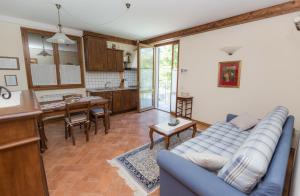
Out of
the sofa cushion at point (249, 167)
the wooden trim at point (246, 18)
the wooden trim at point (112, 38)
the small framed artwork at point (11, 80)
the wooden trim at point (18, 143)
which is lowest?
the sofa cushion at point (249, 167)

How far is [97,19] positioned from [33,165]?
3260mm

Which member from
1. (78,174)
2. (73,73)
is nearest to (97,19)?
(73,73)

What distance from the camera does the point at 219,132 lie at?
7.95 ft

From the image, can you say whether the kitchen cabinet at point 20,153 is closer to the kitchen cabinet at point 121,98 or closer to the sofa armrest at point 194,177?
the sofa armrest at point 194,177

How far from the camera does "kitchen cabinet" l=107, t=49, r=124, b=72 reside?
4.80 meters

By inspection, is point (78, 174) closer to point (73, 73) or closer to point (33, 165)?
point (33, 165)

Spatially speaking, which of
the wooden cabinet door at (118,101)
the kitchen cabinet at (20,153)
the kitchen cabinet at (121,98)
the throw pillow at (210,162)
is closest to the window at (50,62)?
the kitchen cabinet at (121,98)

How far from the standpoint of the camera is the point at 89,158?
2445mm

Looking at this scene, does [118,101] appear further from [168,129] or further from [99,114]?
[168,129]

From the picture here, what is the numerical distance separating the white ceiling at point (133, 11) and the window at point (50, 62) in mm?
487

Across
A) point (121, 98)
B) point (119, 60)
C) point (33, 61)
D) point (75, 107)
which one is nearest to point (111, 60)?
point (119, 60)

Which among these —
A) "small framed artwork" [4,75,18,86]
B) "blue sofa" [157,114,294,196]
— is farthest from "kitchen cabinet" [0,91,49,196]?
"small framed artwork" [4,75,18,86]

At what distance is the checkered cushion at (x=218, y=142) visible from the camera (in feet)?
6.17

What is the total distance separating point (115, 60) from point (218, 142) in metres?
4.04
